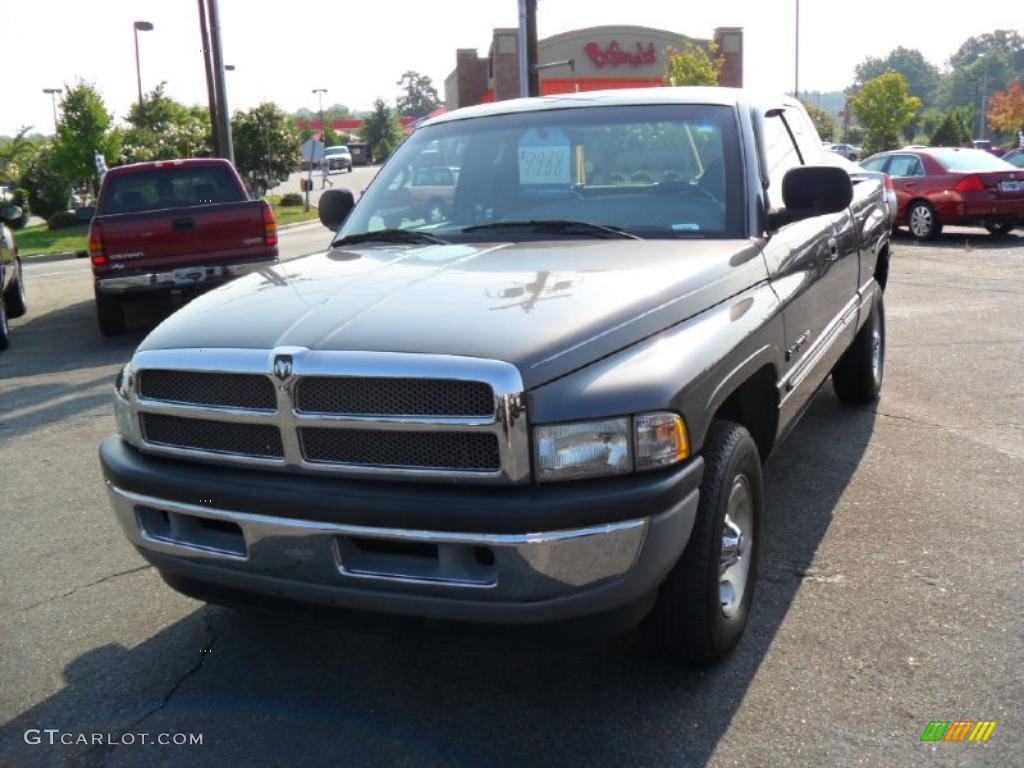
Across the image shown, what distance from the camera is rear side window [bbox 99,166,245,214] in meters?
11.5

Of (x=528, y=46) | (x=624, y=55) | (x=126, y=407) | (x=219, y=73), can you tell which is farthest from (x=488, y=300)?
(x=624, y=55)

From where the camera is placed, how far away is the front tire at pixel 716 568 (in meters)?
3.00

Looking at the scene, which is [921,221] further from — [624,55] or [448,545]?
[624,55]

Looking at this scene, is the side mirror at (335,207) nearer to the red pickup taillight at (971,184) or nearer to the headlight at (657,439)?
the headlight at (657,439)

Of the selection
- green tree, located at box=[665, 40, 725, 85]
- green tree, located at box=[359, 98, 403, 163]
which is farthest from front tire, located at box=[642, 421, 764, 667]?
green tree, located at box=[359, 98, 403, 163]

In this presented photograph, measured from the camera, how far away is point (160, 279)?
10.5 m

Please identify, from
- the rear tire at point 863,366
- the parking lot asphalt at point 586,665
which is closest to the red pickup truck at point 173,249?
the parking lot asphalt at point 586,665

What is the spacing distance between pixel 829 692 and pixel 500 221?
2.13 meters

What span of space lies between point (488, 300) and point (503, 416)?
553 millimetres

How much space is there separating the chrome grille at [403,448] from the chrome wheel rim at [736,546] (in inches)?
36.5

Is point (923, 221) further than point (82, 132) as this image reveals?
No

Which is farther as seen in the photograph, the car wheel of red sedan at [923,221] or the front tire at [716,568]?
the car wheel of red sedan at [923,221]

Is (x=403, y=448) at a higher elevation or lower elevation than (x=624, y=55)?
lower

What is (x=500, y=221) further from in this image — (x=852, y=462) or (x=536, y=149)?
(x=852, y=462)
